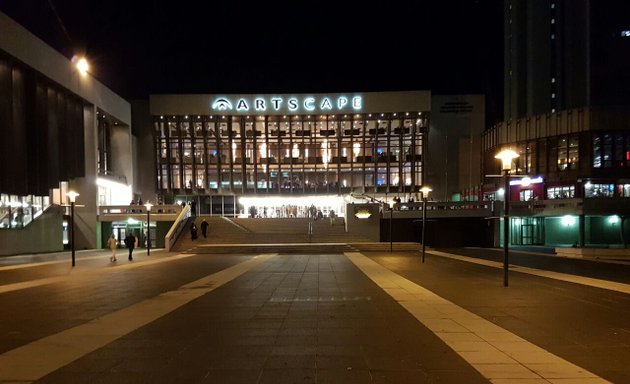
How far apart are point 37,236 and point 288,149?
3022 cm

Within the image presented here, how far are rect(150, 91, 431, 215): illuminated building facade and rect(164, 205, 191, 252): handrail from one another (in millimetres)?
16168

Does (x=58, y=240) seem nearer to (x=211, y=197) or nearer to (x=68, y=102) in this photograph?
(x=68, y=102)

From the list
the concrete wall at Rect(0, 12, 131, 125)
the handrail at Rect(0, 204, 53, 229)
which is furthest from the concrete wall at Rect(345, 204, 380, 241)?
the concrete wall at Rect(0, 12, 131, 125)

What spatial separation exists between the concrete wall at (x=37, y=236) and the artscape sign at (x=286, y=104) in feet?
78.6

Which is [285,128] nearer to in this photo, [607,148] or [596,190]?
[596,190]

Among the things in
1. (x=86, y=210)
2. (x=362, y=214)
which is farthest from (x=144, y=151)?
(x=362, y=214)

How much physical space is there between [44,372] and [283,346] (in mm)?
2996

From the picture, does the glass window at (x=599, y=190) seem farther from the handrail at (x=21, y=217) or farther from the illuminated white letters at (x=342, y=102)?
the handrail at (x=21, y=217)

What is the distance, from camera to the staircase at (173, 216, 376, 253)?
3038 centimetres

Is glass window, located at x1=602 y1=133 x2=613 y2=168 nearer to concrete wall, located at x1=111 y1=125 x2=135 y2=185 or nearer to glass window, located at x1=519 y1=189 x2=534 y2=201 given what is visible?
glass window, located at x1=519 y1=189 x2=534 y2=201

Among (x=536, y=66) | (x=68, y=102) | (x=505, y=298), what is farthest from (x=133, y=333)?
(x=536, y=66)

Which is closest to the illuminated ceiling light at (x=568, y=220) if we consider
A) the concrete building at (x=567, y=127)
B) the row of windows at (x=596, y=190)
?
the concrete building at (x=567, y=127)

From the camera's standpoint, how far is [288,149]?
188ft

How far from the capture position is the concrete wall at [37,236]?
97.5 feet
